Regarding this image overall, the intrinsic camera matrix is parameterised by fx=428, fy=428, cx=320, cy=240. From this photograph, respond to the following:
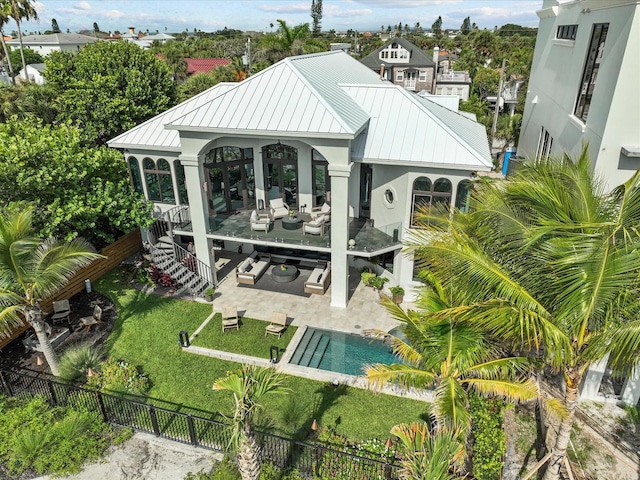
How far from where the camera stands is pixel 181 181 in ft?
67.7

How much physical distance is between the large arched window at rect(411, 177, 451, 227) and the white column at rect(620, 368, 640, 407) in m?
8.29

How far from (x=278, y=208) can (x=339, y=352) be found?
771 cm

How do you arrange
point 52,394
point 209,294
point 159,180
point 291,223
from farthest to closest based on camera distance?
point 159,180
point 291,223
point 209,294
point 52,394

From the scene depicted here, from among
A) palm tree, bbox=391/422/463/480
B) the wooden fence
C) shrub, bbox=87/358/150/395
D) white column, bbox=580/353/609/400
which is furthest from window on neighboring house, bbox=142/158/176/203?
white column, bbox=580/353/609/400

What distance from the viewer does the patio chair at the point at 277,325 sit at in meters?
16.6

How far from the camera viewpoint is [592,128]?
12375 mm

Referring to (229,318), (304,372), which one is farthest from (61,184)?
(304,372)

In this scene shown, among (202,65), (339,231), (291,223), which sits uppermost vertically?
(202,65)

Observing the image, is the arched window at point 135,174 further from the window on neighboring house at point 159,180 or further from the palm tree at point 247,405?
the palm tree at point 247,405

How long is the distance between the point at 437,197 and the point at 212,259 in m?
10.4

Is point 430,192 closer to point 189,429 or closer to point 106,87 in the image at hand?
point 189,429

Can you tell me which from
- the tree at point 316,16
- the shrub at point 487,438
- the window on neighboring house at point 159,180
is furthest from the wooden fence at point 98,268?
the tree at point 316,16

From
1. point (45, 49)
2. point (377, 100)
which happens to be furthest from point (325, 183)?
point (45, 49)

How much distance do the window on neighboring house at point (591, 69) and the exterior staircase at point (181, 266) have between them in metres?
16.2
